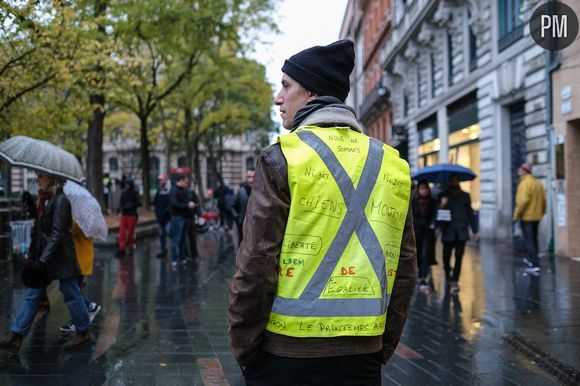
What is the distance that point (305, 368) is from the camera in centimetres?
206

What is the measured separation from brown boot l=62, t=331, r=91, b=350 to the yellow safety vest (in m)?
4.31

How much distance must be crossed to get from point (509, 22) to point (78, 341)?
14.9 meters

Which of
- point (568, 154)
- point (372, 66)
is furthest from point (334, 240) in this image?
point (372, 66)

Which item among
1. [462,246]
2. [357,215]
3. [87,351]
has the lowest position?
[87,351]

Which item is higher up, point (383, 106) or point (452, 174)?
point (383, 106)

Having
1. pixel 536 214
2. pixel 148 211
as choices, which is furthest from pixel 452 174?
pixel 148 211

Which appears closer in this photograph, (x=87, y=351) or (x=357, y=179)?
(x=357, y=179)

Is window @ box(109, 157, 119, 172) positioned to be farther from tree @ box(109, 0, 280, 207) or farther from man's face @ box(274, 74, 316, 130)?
man's face @ box(274, 74, 316, 130)

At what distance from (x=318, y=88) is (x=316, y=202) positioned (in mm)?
493

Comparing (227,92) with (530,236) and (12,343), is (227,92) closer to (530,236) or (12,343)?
(530,236)

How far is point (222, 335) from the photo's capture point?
257 inches

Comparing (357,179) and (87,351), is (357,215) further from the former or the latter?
(87,351)

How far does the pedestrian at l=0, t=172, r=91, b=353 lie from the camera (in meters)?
5.70

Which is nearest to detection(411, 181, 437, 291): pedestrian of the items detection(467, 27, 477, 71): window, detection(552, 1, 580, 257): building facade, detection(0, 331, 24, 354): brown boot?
detection(552, 1, 580, 257): building facade
